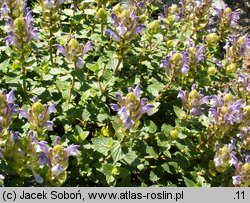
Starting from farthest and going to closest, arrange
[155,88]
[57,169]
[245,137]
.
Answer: [155,88] → [245,137] → [57,169]

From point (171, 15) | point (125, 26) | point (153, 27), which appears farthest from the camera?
point (171, 15)

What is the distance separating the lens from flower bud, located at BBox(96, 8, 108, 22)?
3.75 m

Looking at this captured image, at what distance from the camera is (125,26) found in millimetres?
3193

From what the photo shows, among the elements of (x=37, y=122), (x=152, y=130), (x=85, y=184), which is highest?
(x=37, y=122)

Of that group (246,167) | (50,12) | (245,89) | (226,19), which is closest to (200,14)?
(226,19)

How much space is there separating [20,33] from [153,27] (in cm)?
125

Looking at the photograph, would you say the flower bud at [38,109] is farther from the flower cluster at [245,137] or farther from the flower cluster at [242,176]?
the flower cluster at [245,137]

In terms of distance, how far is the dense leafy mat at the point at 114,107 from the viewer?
2.83 meters

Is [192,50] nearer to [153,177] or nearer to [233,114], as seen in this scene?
[233,114]

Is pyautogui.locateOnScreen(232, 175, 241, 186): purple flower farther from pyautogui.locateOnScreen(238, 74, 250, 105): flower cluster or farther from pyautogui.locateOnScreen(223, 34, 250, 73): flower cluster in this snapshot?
pyautogui.locateOnScreen(223, 34, 250, 73): flower cluster

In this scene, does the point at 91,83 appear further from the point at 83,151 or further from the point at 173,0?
the point at 173,0

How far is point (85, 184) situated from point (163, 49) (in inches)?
62.2

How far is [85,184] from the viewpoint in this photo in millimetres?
3461

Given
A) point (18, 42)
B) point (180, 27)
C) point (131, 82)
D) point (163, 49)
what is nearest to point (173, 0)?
point (180, 27)
